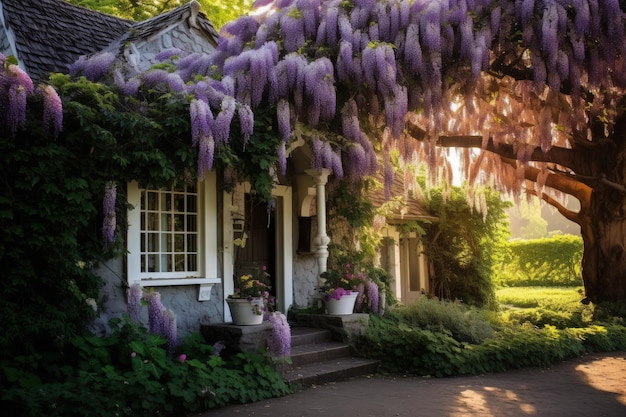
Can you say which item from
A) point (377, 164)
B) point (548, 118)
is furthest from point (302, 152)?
point (548, 118)

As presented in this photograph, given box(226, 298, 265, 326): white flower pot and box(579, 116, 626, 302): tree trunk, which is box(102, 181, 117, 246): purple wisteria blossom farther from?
box(579, 116, 626, 302): tree trunk

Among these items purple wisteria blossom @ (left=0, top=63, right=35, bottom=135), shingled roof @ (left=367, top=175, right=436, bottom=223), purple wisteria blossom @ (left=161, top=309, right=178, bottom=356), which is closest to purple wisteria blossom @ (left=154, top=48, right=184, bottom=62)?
purple wisteria blossom @ (left=0, top=63, right=35, bottom=135)

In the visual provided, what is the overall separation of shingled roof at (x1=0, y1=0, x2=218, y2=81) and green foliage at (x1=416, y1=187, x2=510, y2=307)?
695cm

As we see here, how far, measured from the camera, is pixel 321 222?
27.9 ft

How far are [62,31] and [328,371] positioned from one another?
610cm

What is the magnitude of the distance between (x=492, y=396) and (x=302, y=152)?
442cm

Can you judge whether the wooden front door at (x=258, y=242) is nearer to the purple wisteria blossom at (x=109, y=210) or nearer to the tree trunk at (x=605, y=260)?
the purple wisteria blossom at (x=109, y=210)

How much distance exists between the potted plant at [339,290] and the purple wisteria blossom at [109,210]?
301 centimetres

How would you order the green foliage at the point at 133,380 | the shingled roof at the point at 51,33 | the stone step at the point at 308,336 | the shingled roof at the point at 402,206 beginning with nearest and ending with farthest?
the green foliage at the point at 133,380, the stone step at the point at 308,336, the shingled roof at the point at 51,33, the shingled roof at the point at 402,206

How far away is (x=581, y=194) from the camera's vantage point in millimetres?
11711

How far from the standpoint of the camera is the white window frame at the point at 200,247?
22.2ft

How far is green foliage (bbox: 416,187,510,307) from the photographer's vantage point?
14211mm

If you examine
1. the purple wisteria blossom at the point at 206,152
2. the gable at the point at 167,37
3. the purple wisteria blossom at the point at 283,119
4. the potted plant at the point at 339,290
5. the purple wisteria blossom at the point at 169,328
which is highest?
the gable at the point at 167,37

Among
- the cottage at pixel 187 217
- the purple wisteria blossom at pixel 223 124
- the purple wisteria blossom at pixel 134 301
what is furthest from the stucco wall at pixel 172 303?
the purple wisteria blossom at pixel 223 124
